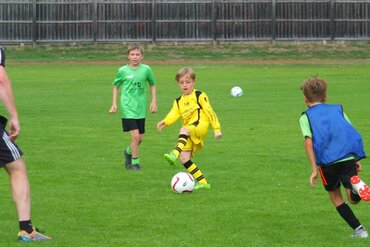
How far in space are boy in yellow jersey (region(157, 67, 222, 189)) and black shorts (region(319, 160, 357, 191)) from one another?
11.1ft

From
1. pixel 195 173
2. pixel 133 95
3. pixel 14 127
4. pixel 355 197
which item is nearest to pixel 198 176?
pixel 195 173

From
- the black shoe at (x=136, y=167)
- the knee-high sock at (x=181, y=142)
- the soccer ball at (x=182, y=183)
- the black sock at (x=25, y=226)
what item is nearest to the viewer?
the black sock at (x=25, y=226)

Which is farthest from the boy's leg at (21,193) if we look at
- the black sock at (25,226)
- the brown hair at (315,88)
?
the brown hair at (315,88)

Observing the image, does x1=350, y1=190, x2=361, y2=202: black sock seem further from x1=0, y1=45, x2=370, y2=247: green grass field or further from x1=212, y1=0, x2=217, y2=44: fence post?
x1=212, y1=0, x2=217, y2=44: fence post

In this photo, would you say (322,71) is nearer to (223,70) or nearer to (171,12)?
(223,70)

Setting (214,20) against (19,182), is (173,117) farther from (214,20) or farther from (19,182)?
(214,20)

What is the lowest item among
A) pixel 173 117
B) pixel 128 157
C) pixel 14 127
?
pixel 128 157

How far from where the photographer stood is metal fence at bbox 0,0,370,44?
48.5 meters

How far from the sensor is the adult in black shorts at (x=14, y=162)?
8430 mm

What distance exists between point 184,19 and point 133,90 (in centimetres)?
3441

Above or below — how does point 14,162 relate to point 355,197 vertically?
above

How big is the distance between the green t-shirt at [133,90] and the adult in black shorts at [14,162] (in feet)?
17.6

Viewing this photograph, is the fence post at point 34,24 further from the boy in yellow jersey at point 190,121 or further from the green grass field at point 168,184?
the boy in yellow jersey at point 190,121

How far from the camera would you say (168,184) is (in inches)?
501
